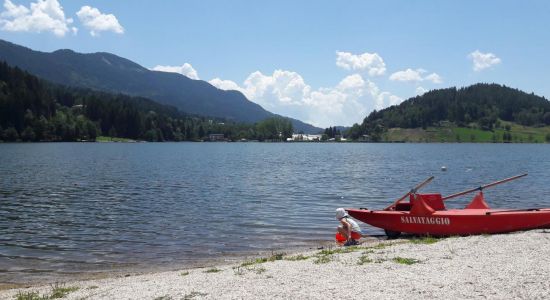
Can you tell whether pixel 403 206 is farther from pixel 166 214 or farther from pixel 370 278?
pixel 166 214

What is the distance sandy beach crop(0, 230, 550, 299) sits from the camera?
11.8m

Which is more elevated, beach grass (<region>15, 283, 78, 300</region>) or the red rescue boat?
the red rescue boat

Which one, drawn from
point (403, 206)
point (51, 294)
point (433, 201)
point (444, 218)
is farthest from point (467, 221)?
point (51, 294)

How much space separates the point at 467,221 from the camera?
2219cm

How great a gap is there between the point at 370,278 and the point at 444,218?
35.1 feet

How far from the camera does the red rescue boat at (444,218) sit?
70.8 feet

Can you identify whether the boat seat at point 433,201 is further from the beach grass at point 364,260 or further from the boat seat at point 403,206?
the beach grass at point 364,260

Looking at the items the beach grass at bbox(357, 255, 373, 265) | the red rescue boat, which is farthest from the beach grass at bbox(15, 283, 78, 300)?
the red rescue boat

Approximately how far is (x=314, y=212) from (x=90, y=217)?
14.6 metres

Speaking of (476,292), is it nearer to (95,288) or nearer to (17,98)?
(95,288)

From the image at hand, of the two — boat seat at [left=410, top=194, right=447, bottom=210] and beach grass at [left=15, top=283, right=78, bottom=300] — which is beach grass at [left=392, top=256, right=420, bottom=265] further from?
beach grass at [left=15, top=283, right=78, bottom=300]

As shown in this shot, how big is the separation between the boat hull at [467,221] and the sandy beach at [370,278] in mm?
3179

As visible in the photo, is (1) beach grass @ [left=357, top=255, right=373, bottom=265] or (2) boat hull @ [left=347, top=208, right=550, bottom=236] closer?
(1) beach grass @ [left=357, top=255, right=373, bottom=265]

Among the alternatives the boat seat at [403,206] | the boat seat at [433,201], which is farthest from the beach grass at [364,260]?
the boat seat at [403,206]
